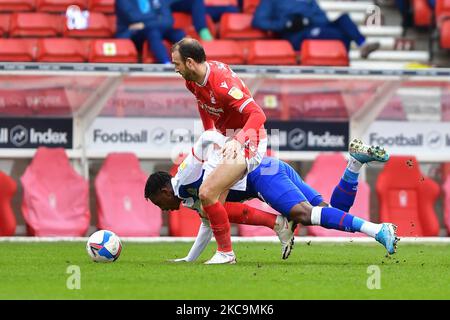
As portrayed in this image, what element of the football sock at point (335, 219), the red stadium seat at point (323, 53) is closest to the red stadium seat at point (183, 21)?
the red stadium seat at point (323, 53)

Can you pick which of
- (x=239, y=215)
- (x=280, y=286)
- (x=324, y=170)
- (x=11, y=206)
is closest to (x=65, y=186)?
(x=11, y=206)

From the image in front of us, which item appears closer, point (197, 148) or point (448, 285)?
point (448, 285)

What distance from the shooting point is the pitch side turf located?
8906mm

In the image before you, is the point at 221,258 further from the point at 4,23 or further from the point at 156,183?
the point at 4,23

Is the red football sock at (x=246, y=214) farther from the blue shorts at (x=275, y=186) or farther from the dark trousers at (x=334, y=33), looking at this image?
the dark trousers at (x=334, y=33)

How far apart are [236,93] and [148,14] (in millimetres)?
7161

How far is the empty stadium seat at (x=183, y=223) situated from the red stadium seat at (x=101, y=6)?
390 centimetres

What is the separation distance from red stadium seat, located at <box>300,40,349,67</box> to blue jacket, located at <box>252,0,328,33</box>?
21.5 inches

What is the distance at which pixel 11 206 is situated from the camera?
55.3ft

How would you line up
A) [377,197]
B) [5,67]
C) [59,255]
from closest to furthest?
[59,255] → [5,67] → [377,197]

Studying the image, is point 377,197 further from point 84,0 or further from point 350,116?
point 84,0

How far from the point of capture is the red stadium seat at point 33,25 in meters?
18.4

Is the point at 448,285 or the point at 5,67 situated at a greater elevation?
the point at 5,67

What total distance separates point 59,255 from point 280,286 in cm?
427
